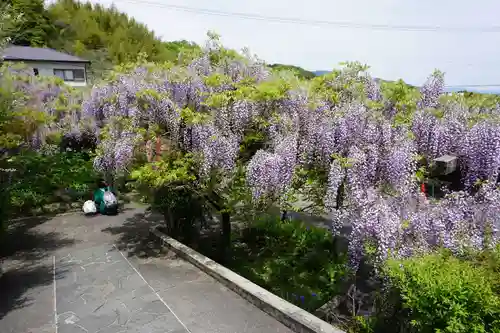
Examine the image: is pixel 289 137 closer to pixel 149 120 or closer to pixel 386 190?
pixel 386 190

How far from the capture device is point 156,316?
216 inches

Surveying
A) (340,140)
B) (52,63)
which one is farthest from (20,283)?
(52,63)

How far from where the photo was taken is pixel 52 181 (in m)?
11.8

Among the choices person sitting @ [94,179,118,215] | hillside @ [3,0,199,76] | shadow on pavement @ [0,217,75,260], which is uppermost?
hillside @ [3,0,199,76]

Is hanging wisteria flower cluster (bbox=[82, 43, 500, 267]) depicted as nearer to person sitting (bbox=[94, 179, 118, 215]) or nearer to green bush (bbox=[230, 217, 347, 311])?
green bush (bbox=[230, 217, 347, 311])

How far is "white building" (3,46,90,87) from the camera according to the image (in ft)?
99.3

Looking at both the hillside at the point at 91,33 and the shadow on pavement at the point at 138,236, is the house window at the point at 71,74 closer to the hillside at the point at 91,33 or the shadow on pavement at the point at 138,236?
the hillside at the point at 91,33

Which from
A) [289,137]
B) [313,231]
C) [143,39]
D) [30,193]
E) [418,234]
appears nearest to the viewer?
[418,234]

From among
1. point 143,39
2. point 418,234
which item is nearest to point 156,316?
point 418,234

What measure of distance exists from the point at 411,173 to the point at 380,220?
4.41ft

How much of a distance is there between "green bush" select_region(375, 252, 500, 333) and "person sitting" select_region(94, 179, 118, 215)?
9.12 metres

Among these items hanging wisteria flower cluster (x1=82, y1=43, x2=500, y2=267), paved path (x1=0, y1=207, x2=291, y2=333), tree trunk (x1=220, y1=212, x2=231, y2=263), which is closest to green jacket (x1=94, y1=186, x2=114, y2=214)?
paved path (x1=0, y1=207, x2=291, y2=333)

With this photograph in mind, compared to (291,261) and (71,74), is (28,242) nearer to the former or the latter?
(291,261)

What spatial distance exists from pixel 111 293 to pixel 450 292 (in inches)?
205
